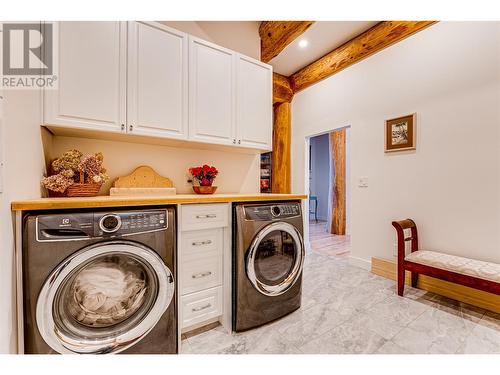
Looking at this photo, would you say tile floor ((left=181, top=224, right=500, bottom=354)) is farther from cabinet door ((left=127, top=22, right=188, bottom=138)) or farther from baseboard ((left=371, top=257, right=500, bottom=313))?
cabinet door ((left=127, top=22, right=188, bottom=138))

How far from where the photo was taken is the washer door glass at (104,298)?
1006 mm

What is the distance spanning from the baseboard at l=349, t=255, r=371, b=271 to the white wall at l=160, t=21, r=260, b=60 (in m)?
2.81

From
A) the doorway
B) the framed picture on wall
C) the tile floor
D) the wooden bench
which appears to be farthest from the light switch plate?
the doorway

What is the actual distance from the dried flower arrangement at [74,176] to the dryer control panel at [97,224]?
0.43 meters

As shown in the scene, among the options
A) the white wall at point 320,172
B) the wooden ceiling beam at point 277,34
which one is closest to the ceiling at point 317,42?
the wooden ceiling beam at point 277,34

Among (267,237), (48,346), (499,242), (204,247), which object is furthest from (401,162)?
(48,346)

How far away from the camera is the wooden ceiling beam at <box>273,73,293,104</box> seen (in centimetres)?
381

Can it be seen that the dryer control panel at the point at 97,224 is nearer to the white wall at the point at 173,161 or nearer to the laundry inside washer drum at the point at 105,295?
the laundry inside washer drum at the point at 105,295

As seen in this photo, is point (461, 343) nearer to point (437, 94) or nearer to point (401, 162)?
point (401, 162)

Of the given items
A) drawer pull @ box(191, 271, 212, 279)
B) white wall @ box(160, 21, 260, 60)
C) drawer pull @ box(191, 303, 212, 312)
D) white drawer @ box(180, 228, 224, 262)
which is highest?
white wall @ box(160, 21, 260, 60)

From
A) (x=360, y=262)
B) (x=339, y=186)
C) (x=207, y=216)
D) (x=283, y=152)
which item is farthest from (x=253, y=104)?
(x=339, y=186)

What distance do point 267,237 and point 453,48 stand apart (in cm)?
251

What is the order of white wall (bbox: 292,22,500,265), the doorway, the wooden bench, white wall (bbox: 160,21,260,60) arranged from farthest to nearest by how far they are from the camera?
the doorway, white wall (bbox: 160,21,260,60), white wall (bbox: 292,22,500,265), the wooden bench
